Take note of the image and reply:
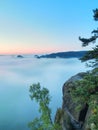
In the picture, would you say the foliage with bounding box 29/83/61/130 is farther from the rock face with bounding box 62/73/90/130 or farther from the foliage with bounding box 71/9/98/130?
the foliage with bounding box 71/9/98/130

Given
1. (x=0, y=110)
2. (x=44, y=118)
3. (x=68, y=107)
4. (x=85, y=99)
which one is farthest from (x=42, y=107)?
(x=0, y=110)

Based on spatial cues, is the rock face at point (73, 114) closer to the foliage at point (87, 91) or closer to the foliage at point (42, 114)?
the foliage at point (42, 114)

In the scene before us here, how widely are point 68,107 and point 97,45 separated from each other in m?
15.1

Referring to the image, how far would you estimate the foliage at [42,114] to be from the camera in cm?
4438

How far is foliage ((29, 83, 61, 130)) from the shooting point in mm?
44375

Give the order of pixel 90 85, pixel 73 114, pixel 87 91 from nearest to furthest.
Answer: pixel 90 85 → pixel 87 91 → pixel 73 114

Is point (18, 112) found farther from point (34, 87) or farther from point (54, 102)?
point (34, 87)

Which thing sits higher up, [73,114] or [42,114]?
[73,114]

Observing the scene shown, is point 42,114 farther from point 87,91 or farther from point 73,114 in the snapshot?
point 87,91

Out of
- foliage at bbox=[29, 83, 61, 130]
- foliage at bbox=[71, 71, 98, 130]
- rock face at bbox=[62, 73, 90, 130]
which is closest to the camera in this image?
foliage at bbox=[71, 71, 98, 130]

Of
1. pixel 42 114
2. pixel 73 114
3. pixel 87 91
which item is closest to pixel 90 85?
pixel 87 91

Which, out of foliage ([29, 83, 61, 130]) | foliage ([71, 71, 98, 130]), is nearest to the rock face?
foliage ([29, 83, 61, 130])

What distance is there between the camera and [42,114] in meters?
46.0

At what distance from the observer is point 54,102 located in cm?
8988
